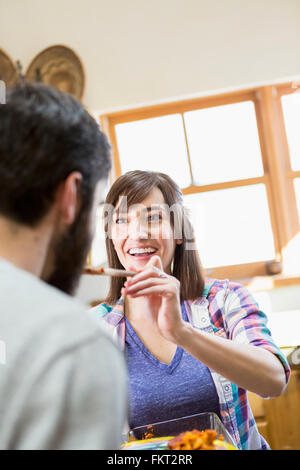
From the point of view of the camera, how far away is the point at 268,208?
10.1 ft

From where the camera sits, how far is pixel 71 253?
655 millimetres

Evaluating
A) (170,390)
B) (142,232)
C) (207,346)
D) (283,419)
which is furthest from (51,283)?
(283,419)

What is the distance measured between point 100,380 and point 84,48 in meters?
3.06

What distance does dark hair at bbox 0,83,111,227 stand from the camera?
0.59 m

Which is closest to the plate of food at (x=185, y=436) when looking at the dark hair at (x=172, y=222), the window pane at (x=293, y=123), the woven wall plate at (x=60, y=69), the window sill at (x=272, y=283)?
the dark hair at (x=172, y=222)

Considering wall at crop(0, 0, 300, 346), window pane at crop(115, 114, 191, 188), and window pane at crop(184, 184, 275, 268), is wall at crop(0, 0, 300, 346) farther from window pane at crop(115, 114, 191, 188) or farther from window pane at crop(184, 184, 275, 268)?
window pane at crop(184, 184, 275, 268)

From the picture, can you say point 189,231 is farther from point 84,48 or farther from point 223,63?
point 84,48

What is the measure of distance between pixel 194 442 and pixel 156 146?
104 inches

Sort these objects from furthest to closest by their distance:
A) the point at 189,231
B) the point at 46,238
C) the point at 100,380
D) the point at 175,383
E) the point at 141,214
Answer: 1. the point at 189,231
2. the point at 141,214
3. the point at 175,383
4. the point at 46,238
5. the point at 100,380

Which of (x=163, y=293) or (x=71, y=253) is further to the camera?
(x=163, y=293)

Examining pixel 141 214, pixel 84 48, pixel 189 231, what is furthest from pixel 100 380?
pixel 84 48

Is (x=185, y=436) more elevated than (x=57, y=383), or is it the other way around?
(x=57, y=383)

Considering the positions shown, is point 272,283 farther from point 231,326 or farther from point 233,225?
point 231,326
